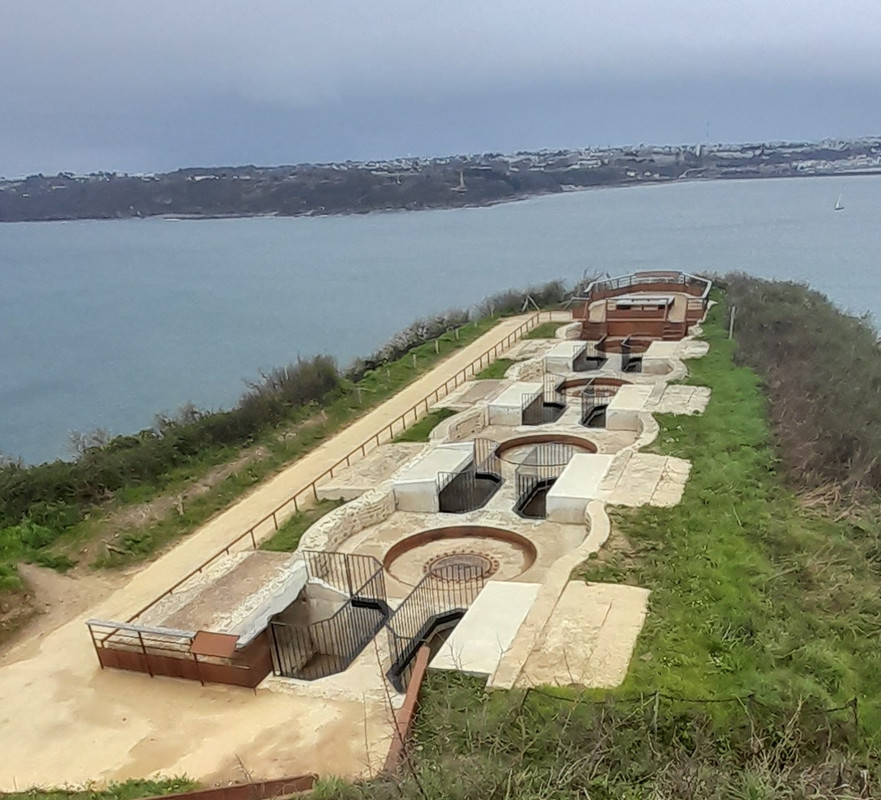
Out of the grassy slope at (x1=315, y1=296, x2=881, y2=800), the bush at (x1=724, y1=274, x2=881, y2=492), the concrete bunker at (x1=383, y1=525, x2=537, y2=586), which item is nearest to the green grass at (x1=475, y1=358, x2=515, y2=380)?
the bush at (x1=724, y1=274, x2=881, y2=492)

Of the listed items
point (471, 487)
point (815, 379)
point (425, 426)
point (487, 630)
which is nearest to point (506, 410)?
point (425, 426)

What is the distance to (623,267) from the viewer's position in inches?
2468

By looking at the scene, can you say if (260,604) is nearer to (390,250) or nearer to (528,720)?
(528,720)

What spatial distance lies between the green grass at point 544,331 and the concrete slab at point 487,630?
22.1m

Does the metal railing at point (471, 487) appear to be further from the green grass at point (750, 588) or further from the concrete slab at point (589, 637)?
the concrete slab at point (589, 637)

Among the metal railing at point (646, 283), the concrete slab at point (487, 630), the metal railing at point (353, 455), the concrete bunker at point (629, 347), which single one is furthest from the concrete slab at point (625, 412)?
the metal railing at point (646, 283)

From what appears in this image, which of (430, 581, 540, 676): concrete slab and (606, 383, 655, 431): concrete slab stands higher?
(430, 581, 540, 676): concrete slab

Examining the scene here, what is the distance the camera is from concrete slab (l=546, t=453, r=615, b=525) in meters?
14.6

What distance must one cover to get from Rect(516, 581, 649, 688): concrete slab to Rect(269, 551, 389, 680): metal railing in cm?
322

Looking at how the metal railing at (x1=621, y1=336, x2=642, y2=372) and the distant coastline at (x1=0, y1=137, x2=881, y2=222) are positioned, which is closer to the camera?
the metal railing at (x1=621, y1=336, x2=642, y2=372)

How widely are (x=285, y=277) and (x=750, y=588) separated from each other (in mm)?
62428

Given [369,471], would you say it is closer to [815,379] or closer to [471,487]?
[471,487]

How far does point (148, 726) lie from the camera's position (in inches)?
387

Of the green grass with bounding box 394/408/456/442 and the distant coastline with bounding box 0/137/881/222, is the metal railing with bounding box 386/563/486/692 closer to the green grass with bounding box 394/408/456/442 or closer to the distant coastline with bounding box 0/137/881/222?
the green grass with bounding box 394/408/456/442
